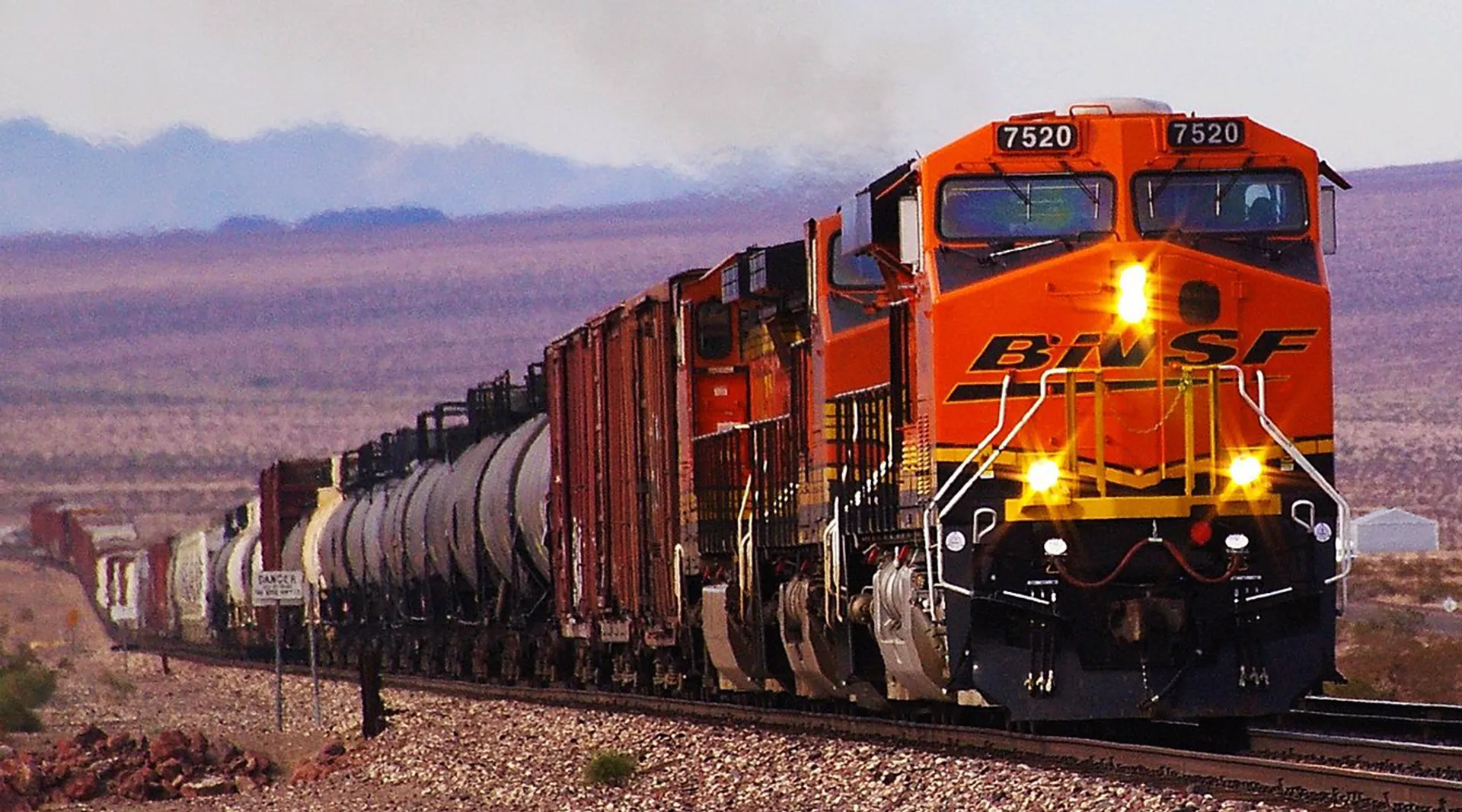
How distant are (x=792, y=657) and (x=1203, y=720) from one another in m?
3.60

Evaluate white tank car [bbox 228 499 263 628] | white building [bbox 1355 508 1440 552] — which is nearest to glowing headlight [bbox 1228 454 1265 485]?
white tank car [bbox 228 499 263 628]

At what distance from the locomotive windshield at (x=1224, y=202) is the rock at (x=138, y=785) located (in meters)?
11.7

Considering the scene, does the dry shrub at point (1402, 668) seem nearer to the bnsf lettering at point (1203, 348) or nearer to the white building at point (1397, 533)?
the bnsf lettering at point (1203, 348)

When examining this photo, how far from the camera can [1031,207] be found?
14.2 meters

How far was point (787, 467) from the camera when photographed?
18.8 metres

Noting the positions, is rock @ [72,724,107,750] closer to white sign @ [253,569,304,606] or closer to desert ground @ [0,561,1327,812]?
desert ground @ [0,561,1327,812]

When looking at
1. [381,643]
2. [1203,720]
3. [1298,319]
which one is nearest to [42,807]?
[1203,720]

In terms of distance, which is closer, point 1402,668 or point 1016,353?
point 1016,353

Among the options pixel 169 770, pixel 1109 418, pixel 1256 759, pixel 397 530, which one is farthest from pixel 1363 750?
pixel 397 530

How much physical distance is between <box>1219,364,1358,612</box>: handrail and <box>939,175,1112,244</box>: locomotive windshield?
1186 millimetres

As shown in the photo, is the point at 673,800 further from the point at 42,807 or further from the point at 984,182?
the point at 42,807

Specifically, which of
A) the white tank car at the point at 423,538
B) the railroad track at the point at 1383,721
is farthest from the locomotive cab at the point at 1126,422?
the white tank car at the point at 423,538

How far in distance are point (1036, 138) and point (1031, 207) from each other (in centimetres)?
41

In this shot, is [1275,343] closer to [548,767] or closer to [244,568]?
[548,767]
